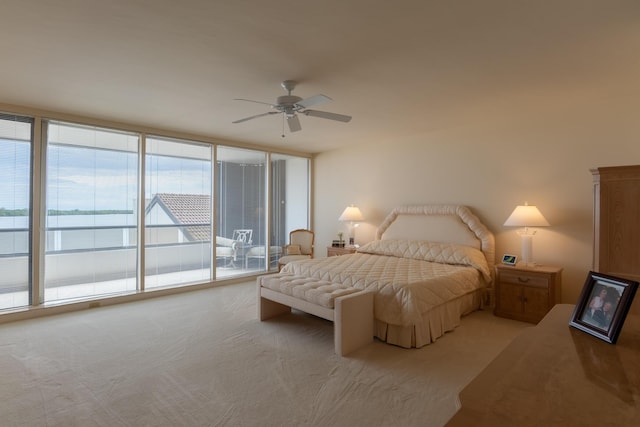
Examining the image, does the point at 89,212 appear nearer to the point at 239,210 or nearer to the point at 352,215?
the point at 239,210

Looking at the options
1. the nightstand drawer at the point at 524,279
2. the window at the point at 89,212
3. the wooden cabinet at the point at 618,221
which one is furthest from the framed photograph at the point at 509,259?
the window at the point at 89,212

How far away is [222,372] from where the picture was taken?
2830mm

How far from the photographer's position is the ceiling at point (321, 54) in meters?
2.19

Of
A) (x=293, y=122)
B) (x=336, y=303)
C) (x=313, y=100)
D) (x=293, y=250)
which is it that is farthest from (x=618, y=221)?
(x=293, y=250)

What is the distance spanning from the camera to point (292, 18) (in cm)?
227

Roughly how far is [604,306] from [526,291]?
124 inches

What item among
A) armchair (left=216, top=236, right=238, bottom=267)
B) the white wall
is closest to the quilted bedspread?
the white wall

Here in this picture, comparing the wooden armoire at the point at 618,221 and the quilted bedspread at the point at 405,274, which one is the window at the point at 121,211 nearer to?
the quilted bedspread at the point at 405,274

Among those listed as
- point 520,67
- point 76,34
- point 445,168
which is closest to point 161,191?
point 76,34

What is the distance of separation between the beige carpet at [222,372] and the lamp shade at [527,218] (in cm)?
119

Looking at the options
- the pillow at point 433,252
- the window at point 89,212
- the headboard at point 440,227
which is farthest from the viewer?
the headboard at point 440,227

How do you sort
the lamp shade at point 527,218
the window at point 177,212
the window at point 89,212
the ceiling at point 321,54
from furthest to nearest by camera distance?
1. the window at point 177,212
2. the window at point 89,212
3. the lamp shade at point 527,218
4. the ceiling at point 321,54

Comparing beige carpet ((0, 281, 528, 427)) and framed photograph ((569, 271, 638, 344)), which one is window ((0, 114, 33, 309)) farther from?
framed photograph ((569, 271, 638, 344))

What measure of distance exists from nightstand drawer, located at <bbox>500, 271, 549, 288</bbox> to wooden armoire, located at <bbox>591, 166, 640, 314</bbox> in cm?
94
